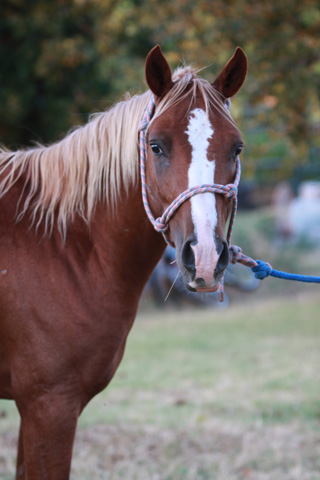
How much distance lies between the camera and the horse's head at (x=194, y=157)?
1906mm

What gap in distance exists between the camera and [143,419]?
4.51m

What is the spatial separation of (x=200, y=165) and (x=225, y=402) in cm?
341

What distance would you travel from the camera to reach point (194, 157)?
1990 mm

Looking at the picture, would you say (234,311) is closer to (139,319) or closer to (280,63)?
(139,319)

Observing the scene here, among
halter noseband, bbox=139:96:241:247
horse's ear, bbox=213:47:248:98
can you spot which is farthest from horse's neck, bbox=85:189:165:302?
horse's ear, bbox=213:47:248:98

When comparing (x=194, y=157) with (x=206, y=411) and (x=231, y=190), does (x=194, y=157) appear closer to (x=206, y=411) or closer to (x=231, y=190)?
(x=231, y=190)

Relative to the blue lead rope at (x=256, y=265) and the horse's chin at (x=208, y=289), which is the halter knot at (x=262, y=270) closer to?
the blue lead rope at (x=256, y=265)

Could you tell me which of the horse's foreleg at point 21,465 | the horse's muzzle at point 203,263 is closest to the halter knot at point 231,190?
the horse's muzzle at point 203,263

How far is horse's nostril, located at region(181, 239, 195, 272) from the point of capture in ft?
6.23

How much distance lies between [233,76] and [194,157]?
0.46 meters

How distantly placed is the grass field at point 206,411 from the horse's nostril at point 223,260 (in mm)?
1465

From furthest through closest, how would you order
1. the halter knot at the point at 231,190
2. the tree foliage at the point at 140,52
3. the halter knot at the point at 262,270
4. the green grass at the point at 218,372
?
the tree foliage at the point at 140,52 < the green grass at the point at 218,372 < the halter knot at the point at 262,270 < the halter knot at the point at 231,190

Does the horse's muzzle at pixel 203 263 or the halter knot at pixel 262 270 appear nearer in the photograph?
the horse's muzzle at pixel 203 263

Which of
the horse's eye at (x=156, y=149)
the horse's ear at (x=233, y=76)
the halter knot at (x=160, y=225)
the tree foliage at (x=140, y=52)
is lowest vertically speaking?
the halter knot at (x=160, y=225)
